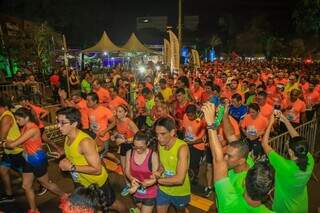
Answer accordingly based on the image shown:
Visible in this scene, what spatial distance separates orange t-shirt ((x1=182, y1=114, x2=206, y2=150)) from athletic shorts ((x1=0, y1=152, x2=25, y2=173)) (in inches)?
117

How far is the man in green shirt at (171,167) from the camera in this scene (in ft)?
13.6

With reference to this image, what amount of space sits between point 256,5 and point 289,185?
6989 cm

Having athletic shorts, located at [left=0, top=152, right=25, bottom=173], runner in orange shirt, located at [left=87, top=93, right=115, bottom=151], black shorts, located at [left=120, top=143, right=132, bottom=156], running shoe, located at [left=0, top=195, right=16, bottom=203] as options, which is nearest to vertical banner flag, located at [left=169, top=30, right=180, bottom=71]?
runner in orange shirt, located at [left=87, top=93, right=115, bottom=151]

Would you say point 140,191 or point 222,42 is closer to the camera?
point 140,191

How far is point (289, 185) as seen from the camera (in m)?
3.77

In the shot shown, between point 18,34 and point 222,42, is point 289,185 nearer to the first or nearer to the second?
point 18,34

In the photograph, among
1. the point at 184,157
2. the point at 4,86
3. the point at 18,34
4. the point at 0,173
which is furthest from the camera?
the point at 18,34

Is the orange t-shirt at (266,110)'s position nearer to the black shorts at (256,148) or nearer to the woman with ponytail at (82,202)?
the black shorts at (256,148)

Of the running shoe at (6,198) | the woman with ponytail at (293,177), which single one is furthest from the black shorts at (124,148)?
the woman with ponytail at (293,177)

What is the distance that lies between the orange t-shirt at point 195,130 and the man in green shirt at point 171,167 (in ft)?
5.83

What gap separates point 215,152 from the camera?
3.06 m

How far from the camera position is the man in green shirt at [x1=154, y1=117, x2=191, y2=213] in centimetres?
415

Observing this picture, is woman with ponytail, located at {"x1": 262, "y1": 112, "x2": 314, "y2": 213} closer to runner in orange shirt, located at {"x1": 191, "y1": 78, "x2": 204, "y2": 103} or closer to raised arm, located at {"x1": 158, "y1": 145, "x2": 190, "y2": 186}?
raised arm, located at {"x1": 158, "y1": 145, "x2": 190, "y2": 186}

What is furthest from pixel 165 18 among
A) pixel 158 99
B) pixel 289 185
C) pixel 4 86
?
pixel 289 185
